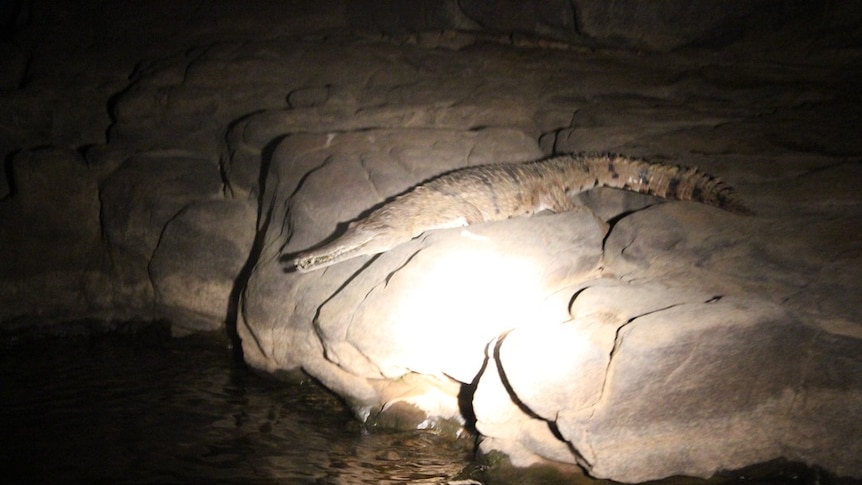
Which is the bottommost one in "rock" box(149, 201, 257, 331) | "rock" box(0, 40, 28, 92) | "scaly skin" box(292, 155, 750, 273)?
"rock" box(149, 201, 257, 331)

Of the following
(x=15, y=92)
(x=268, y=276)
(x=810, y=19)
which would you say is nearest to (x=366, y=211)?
(x=268, y=276)

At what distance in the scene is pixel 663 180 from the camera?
5.95 m

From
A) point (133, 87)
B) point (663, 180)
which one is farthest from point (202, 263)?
point (663, 180)

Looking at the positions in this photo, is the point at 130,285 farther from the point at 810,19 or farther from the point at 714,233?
the point at 810,19

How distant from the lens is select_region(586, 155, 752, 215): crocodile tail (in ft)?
18.1

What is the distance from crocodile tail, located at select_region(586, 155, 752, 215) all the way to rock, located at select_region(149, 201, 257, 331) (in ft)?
13.1

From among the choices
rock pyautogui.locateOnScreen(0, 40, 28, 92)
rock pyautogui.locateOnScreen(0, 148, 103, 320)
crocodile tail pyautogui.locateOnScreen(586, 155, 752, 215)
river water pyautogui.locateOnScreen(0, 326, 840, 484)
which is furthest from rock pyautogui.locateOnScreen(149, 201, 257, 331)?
rock pyautogui.locateOnScreen(0, 40, 28, 92)

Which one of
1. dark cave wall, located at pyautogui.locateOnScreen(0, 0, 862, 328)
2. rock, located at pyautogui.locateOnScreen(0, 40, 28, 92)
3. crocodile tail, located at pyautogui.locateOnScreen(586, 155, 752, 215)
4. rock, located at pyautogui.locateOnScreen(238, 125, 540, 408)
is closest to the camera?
rock, located at pyautogui.locateOnScreen(238, 125, 540, 408)

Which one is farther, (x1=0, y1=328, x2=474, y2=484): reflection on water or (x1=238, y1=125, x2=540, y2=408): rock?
(x1=238, y1=125, x2=540, y2=408): rock

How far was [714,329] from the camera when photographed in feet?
13.4

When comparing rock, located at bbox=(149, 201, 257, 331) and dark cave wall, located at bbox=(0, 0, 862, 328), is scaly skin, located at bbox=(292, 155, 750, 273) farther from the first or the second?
dark cave wall, located at bbox=(0, 0, 862, 328)

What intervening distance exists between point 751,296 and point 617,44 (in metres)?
6.75

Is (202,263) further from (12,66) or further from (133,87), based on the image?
(12,66)

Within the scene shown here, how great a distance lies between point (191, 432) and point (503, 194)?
351 centimetres
